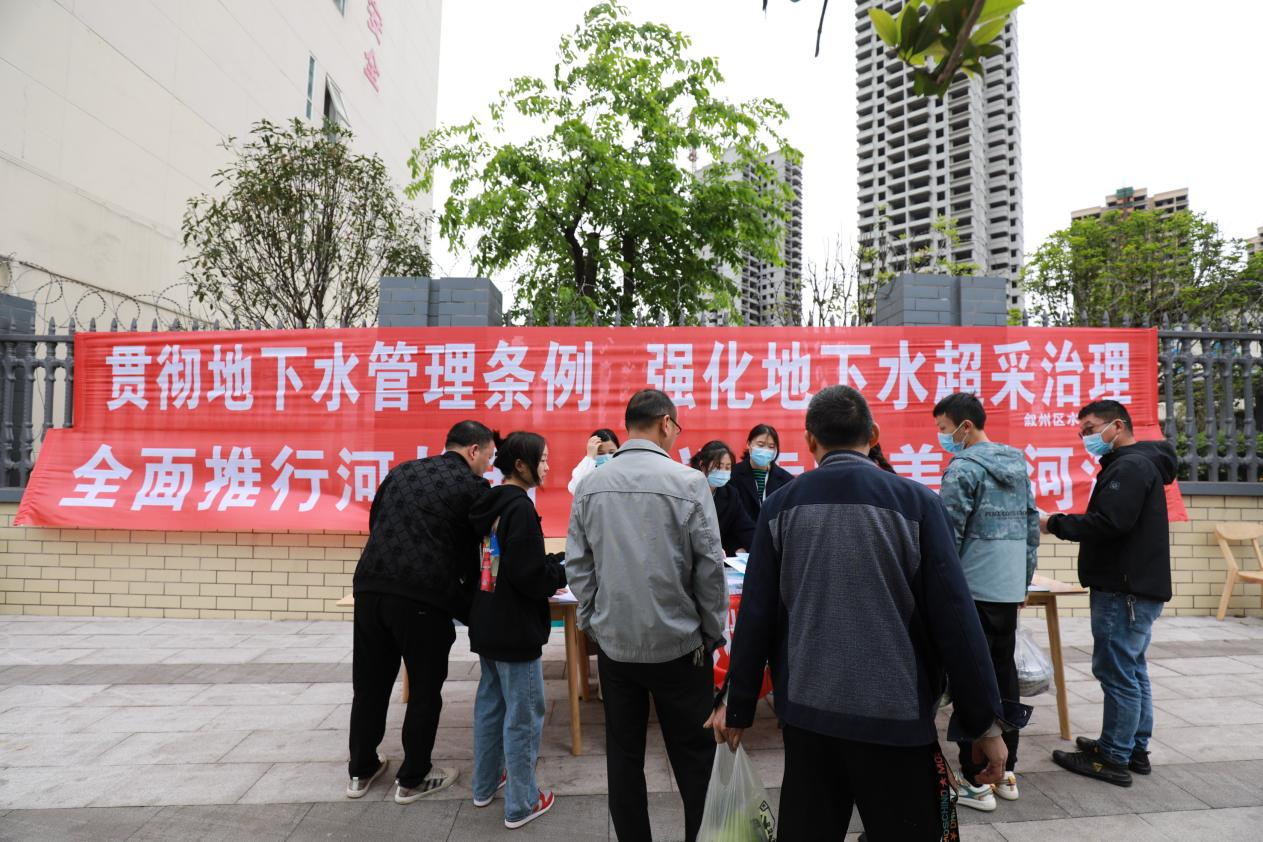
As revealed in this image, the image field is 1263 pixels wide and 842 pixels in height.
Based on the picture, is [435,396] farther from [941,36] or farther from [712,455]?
[941,36]

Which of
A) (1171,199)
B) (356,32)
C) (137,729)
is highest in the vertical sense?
(1171,199)

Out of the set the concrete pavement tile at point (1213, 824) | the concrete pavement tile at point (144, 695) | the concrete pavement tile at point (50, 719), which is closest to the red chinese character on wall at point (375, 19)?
A: the concrete pavement tile at point (144, 695)

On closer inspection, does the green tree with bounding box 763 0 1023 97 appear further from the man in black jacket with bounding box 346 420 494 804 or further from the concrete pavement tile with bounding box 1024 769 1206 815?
the concrete pavement tile with bounding box 1024 769 1206 815

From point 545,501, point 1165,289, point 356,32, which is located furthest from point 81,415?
point 1165,289

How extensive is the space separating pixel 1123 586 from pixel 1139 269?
1670cm

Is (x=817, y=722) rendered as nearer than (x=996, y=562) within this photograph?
Yes

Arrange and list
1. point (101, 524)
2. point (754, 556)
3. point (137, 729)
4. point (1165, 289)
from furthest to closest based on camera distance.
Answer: point (1165, 289)
point (101, 524)
point (137, 729)
point (754, 556)

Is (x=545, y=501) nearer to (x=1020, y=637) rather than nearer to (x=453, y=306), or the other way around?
(x=453, y=306)

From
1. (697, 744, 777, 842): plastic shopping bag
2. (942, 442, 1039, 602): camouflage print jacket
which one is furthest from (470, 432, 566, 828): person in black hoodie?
(942, 442, 1039, 602): camouflage print jacket

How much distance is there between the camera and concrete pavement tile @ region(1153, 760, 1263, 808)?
294 centimetres

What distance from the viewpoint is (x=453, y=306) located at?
6.01 metres

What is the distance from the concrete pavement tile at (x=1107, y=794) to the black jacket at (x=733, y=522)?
6.27ft

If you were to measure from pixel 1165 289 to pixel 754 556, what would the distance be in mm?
17591

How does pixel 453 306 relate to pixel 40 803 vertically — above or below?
above
